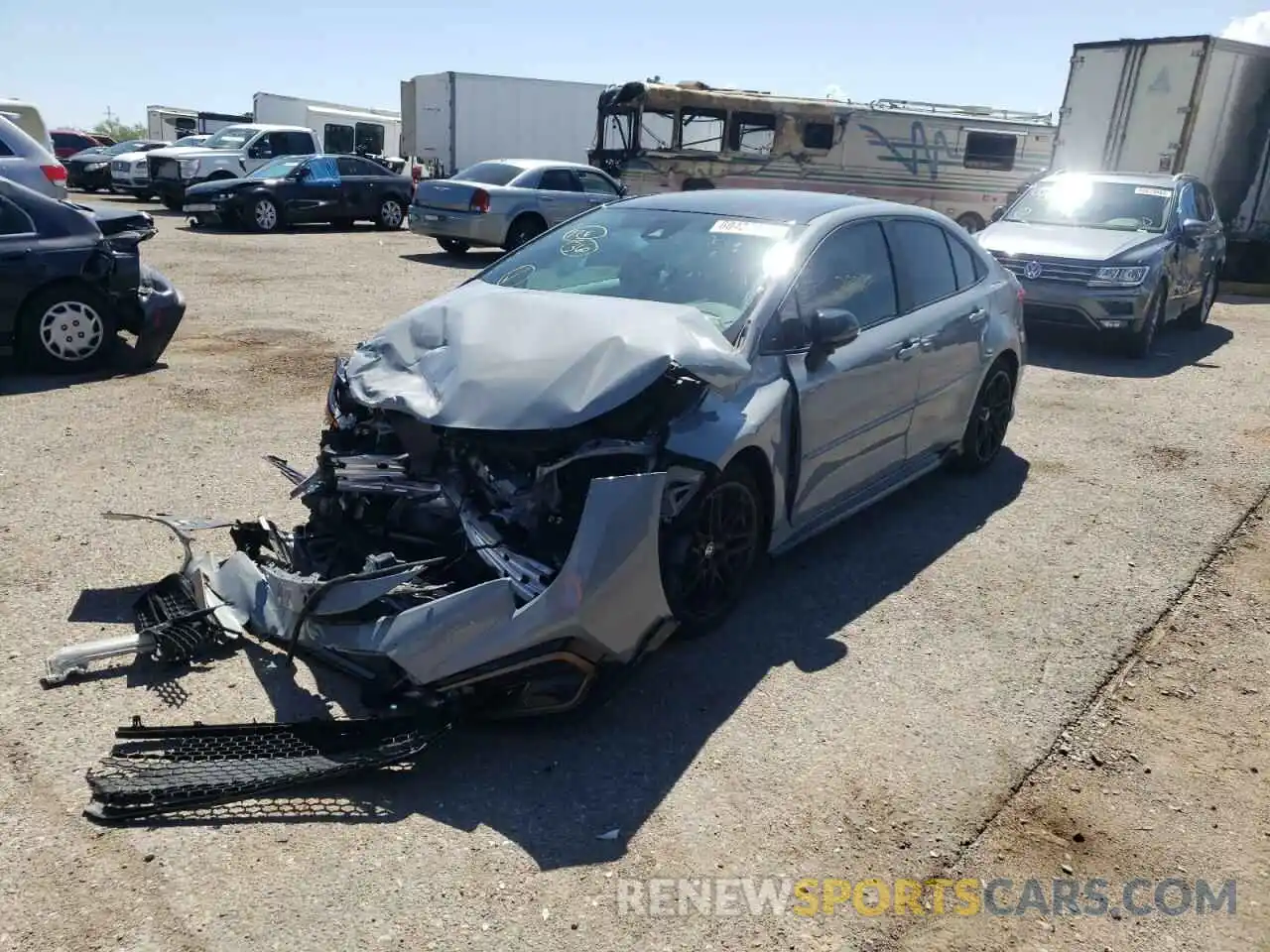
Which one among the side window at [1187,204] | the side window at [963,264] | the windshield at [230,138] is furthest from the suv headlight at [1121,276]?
the windshield at [230,138]

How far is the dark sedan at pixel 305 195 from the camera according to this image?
1822 cm

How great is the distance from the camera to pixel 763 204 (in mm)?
4992

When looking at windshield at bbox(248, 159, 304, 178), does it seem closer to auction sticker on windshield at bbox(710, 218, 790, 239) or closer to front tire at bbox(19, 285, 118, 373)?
front tire at bbox(19, 285, 118, 373)

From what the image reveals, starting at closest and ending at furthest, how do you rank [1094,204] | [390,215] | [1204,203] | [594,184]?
1. [1094,204]
2. [1204,203]
3. [594,184]
4. [390,215]

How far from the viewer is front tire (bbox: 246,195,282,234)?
18.5m

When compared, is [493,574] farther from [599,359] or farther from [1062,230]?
[1062,230]

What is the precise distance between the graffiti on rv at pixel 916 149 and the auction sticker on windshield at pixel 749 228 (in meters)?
16.6

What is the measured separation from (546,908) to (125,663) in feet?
6.66

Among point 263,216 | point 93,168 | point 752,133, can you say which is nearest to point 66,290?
point 263,216

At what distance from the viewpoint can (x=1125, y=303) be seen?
9852 millimetres

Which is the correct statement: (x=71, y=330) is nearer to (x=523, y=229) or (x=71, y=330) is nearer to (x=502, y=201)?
(x=502, y=201)

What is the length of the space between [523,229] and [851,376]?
12.4 m

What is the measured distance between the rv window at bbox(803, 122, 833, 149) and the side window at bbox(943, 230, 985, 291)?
14.5 m

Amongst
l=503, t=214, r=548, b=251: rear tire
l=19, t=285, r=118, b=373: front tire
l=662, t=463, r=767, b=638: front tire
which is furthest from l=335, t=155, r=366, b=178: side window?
l=662, t=463, r=767, b=638: front tire
